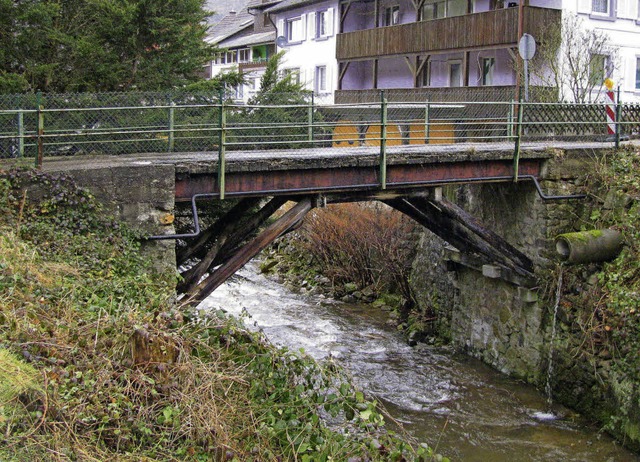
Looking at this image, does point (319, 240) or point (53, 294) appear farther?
point (319, 240)

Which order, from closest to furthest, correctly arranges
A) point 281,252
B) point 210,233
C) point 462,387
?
1. point 210,233
2. point 462,387
3. point 281,252

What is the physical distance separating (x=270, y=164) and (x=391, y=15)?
2285 cm

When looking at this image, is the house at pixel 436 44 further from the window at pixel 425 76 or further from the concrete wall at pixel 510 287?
the concrete wall at pixel 510 287

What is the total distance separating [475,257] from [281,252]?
1011 centimetres

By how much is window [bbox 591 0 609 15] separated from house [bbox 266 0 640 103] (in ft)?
0.10

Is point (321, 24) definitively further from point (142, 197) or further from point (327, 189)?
point (142, 197)

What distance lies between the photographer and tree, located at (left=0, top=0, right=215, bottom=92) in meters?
14.2

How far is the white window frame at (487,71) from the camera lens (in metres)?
26.1

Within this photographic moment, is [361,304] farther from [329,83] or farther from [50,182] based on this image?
[329,83]

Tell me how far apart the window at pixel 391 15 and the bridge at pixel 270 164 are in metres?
17.6

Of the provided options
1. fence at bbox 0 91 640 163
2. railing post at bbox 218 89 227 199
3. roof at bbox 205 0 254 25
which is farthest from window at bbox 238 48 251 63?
Result: railing post at bbox 218 89 227 199

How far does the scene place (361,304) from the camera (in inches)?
727

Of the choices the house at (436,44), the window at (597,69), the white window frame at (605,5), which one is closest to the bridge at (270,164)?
the window at (597,69)

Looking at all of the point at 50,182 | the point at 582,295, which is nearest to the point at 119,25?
the point at 50,182
